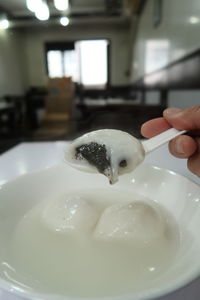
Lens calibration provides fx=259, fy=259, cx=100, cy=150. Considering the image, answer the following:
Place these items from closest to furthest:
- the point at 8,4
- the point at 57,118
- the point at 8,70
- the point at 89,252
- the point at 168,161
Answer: the point at 89,252
the point at 168,161
the point at 57,118
the point at 8,4
the point at 8,70

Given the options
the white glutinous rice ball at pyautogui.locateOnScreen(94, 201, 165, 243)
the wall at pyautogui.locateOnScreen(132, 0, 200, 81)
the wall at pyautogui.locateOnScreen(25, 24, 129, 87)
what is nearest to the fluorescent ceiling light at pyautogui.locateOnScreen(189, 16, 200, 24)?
the wall at pyautogui.locateOnScreen(132, 0, 200, 81)

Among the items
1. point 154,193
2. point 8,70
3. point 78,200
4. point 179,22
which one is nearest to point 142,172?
point 154,193

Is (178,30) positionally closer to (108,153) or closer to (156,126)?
(156,126)

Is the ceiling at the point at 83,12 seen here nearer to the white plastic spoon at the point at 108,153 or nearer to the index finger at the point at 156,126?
the index finger at the point at 156,126

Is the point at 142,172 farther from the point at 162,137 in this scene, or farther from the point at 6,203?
the point at 6,203

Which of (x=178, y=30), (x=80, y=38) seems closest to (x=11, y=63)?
(x=80, y=38)

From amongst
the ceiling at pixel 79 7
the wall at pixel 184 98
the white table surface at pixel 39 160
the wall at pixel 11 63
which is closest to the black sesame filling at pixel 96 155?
the white table surface at pixel 39 160

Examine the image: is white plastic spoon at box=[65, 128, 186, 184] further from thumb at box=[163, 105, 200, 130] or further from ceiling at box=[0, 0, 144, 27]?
ceiling at box=[0, 0, 144, 27]
